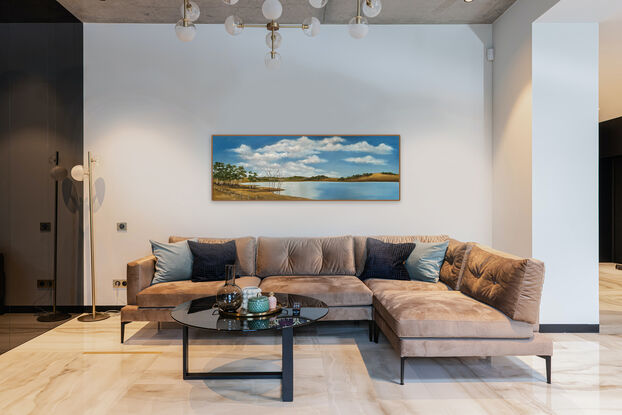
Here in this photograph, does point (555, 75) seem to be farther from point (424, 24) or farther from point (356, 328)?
point (356, 328)

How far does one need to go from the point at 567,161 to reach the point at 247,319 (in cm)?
318

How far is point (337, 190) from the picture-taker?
450 cm

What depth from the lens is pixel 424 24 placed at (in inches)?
177

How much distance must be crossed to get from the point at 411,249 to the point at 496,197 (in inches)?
48.4

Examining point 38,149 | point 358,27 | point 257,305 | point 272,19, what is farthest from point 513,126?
point 38,149

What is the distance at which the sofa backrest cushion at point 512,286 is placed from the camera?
8.76ft

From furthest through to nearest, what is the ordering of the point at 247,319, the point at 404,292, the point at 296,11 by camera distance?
the point at 296,11
the point at 404,292
the point at 247,319

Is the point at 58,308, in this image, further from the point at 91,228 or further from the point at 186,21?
the point at 186,21

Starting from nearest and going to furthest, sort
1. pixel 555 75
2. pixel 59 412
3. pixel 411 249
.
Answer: pixel 59 412 < pixel 555 75 < pixel 411 249

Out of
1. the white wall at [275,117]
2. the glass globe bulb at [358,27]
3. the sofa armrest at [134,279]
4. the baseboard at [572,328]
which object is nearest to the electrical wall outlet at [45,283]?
the white wall at [275,117]

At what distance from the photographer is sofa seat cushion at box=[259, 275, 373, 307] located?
3469 mm

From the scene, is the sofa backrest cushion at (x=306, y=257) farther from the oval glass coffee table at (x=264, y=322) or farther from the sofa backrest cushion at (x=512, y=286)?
the sofa backrest cushion at (x=512, y=286)

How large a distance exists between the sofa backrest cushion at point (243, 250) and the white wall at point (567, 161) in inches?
106

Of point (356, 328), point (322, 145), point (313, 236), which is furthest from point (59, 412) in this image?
point (322, 145)
